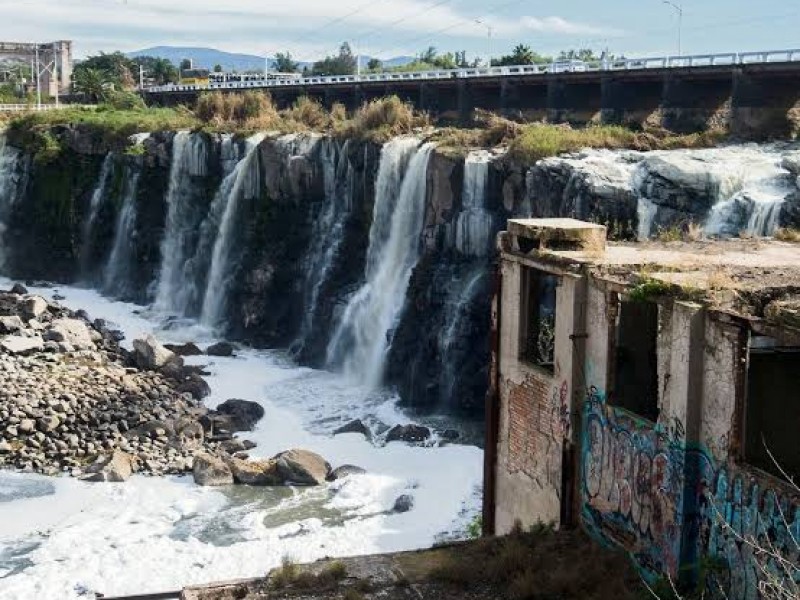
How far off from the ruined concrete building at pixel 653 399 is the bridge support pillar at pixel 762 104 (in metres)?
20.3

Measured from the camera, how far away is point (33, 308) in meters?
37.9

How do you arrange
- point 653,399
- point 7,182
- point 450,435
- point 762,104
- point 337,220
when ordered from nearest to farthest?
point 653,399, point 450,435, point 762,104, point 337,220, point 7,182

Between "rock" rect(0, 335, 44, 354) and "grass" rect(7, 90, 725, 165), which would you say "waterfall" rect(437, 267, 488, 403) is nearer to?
"grass" rect(7, 90, 725, 165)

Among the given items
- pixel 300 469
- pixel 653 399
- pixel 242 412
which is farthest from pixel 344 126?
pixel 653 399

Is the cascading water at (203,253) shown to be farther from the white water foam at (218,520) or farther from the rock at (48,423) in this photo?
the rock at (48,423)

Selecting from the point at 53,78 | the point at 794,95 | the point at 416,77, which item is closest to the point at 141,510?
the point at 794,95

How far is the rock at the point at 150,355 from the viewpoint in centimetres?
3378

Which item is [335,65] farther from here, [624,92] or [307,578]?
[307,578]

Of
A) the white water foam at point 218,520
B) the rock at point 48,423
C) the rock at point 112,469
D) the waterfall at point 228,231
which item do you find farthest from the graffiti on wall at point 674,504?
the waterfall at point 228,231

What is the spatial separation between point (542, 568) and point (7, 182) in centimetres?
4884

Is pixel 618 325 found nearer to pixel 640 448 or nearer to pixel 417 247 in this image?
pixel 640 448

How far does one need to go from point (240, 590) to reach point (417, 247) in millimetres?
22493

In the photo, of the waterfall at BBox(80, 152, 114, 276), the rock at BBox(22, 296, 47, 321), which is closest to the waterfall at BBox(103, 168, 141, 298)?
the waterfall at BBox(80, 152, 114, 276)

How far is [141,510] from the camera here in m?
23.3
